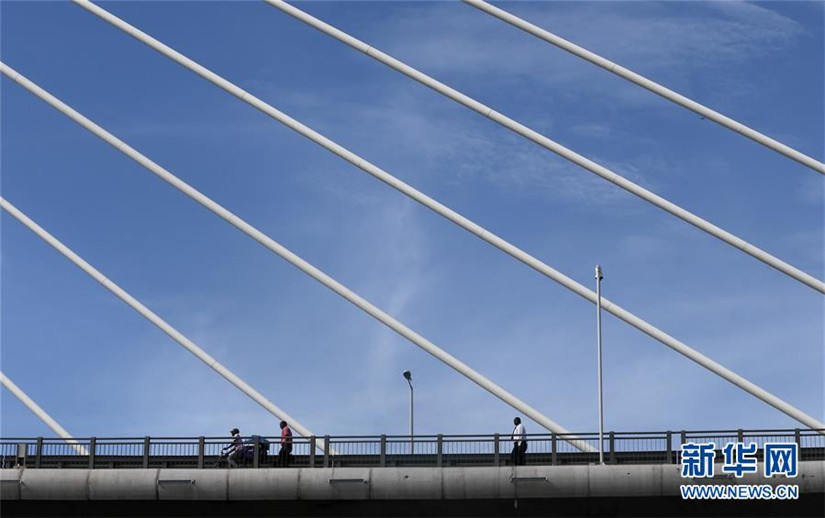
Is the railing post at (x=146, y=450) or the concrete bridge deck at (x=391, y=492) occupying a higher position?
the railing post at (x=146, y=450)

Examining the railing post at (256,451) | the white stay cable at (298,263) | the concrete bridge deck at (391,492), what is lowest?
the concrete bridge deck at (391,492)

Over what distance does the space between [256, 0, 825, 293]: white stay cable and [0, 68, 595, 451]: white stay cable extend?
3.43 meters

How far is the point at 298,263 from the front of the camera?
3722 centimetres

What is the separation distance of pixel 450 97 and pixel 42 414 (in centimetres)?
1462

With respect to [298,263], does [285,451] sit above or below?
below

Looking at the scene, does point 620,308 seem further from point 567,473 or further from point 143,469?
point 143,469

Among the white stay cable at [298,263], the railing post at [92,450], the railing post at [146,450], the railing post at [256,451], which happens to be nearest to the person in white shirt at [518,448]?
the white stay cable at [298,263]

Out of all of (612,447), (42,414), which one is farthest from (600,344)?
(42,414)

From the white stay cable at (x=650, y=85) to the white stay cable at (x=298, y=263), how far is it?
9546mm

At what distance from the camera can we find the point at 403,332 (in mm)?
34500

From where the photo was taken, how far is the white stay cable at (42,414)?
34.7 meters

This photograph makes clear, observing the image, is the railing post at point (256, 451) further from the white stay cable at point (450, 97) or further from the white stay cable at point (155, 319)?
the white stay cable at point (450, 97)

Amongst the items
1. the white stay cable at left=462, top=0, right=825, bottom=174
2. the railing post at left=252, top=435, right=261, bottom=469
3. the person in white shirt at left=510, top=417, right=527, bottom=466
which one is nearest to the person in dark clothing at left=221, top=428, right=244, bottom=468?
the railing post at left=252, top=435, right=261, bottom=469

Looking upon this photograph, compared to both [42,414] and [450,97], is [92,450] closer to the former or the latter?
[42,414]
